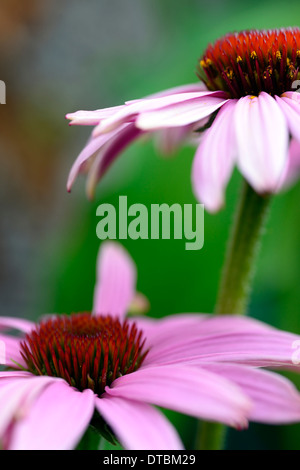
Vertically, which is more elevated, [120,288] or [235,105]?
[235,105]

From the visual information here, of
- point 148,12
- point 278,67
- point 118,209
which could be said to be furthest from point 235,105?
point 148,12

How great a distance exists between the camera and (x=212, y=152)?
0.40 m

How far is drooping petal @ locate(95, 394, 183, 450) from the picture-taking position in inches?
13.0

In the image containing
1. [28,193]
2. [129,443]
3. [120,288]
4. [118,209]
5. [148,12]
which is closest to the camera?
[129,443]

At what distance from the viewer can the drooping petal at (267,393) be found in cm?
36

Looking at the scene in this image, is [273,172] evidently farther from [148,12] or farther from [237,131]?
[148,12]

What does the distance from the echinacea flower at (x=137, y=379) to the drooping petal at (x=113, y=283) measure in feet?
0.04

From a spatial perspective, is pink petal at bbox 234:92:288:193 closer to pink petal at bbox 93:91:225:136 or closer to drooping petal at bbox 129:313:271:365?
pink petal at bbox 93:91:225:136

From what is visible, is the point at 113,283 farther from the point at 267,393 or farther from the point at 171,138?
the point at 267,393

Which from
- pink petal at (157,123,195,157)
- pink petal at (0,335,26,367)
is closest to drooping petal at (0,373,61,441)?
pink petal at (0,335,26,367)

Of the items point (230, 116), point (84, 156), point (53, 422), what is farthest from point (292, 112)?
point (53, 422)

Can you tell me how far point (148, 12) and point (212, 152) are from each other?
6.16ft

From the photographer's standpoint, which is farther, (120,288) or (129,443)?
(120,288)

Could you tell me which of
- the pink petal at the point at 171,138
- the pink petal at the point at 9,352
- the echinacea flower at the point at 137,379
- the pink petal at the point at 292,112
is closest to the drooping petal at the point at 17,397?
the echinacea flower at the point at 137,379
